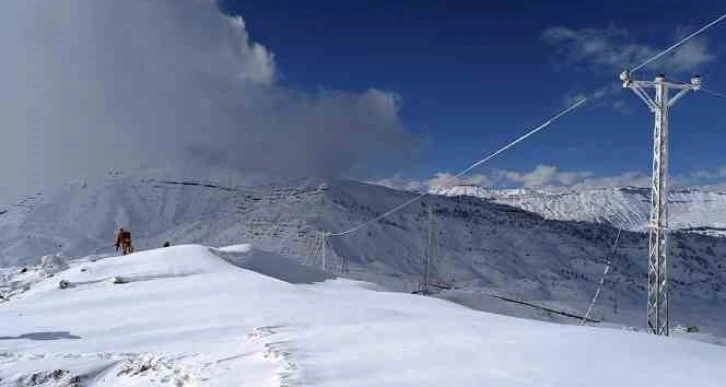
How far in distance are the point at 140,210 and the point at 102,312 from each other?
173416 mm

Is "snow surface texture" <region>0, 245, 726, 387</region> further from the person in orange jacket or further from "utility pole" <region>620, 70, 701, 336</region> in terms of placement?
the person in orange jacket

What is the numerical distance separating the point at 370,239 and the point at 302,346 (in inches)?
5289

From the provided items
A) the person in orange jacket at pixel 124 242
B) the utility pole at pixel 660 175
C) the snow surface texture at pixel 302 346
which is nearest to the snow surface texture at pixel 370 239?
the person in orange jacket at pixel 124 242

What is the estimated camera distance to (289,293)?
2128 cm

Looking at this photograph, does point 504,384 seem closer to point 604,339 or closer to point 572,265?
point 604,339

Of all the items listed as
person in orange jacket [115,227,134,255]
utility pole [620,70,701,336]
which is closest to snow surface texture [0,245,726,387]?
utility pole [620,70,701,336]

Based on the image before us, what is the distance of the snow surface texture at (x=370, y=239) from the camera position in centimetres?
12319

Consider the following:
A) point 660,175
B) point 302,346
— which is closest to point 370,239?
point 660,175

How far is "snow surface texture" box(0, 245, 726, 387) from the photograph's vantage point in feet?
32.1

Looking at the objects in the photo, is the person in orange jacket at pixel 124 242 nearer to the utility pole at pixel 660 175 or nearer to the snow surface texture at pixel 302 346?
the snow surface texture at pixel 302 346

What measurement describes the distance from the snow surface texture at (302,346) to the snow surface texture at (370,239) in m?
79.6

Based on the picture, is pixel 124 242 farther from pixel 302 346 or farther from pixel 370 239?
pixel 370 239

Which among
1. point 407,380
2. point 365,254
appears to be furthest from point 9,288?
point 365,254

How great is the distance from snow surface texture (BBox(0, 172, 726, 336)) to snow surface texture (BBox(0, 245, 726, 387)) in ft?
261
